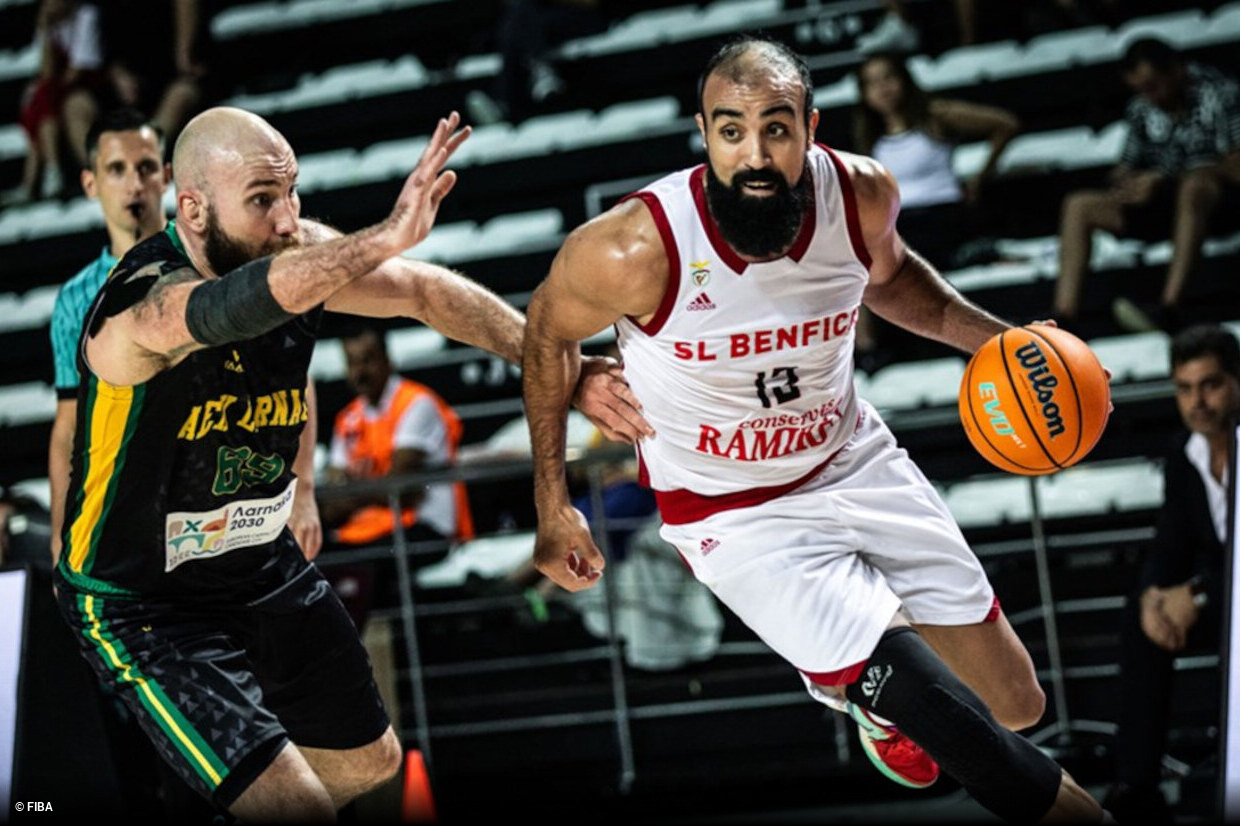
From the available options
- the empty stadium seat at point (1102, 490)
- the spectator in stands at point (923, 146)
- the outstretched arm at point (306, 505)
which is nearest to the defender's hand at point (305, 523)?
the outstretched arm at point (306, 505)

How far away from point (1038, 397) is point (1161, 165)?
4.96 meters

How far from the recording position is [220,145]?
165 inches

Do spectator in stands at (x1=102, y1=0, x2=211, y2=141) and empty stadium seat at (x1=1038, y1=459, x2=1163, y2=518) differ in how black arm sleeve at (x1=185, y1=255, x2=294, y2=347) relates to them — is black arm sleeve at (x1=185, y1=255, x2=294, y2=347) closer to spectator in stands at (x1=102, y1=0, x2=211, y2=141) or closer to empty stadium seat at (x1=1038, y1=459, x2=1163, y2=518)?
empty stadium seat at (x1=1038, y1=459, x2=1163, y2=518)

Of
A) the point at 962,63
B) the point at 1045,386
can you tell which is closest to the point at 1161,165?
the point at 962,63

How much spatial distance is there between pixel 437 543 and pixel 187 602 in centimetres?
322

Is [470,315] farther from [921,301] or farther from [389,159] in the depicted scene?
[389,159]

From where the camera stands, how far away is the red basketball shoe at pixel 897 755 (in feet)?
14.9

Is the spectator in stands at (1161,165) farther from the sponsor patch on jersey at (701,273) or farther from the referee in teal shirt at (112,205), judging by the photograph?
the referee in teal shirt at (112,205)

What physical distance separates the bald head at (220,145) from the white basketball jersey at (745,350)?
39.8 inches

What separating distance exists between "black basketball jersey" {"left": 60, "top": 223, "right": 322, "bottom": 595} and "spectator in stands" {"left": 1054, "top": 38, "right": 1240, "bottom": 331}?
208 inches

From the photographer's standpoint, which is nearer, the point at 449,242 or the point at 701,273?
the point at 701,273

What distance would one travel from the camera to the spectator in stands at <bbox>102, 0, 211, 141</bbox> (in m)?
11.9

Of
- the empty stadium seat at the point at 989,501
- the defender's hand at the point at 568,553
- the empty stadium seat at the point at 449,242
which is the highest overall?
the empty stadium seat at the point at 449,242

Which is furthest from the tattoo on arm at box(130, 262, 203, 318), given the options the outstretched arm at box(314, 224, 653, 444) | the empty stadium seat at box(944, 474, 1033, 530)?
the empty stadium seat at box(944, 474, 1033, 530)
